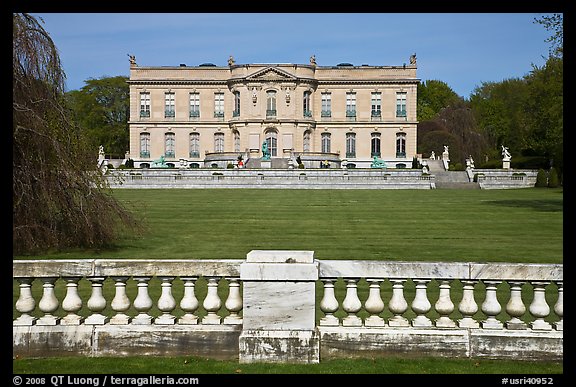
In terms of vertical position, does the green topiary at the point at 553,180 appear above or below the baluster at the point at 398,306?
above

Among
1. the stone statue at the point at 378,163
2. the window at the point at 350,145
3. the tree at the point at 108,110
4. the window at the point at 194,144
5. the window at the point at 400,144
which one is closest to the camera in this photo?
the stone statue at the point at 378,163

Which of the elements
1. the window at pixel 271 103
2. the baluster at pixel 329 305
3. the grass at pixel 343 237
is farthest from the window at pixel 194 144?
the baluster at pixel 329 305

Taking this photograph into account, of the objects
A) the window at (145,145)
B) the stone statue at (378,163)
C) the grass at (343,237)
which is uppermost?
the window at (145,145)

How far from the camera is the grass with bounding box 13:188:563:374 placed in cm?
678

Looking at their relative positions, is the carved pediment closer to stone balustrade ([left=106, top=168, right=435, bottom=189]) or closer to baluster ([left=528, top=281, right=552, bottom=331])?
stone balustrade ([left=106, top=168, right=435, bottom=189])

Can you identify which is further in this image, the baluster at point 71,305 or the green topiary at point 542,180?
the green topiary at point 542,180

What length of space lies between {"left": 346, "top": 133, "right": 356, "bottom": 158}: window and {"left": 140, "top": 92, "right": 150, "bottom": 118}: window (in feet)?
62.6

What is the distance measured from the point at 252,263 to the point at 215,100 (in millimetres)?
62576

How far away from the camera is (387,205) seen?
1068 inches

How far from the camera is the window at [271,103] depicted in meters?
66.0

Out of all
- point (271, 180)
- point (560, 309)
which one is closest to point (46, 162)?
point (560, 309)

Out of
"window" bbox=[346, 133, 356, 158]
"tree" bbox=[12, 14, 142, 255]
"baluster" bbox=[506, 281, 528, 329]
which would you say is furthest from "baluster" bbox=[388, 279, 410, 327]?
"window" bbox=[346, 133, 356, 158]

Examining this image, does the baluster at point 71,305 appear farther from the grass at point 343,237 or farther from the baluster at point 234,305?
the baluster at point 234,305

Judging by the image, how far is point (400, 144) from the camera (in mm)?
68000
